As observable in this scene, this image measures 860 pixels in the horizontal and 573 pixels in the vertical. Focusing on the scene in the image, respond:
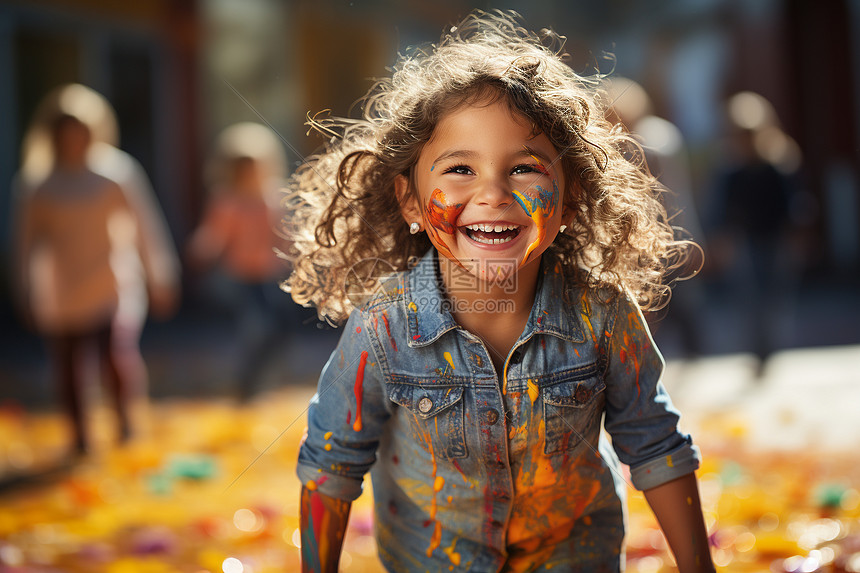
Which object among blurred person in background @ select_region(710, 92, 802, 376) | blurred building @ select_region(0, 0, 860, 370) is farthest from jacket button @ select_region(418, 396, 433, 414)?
blurred building @ select_region(0, 0, 860, 370)

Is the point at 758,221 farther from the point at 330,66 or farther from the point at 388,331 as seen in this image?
the point at 330,66

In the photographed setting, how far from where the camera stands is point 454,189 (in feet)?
5.51

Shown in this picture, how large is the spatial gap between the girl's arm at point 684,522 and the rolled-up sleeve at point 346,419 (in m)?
0.63

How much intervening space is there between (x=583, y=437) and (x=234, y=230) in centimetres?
381

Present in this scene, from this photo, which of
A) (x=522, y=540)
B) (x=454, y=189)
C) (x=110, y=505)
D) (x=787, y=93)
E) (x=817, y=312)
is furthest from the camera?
(x=787, y=93)

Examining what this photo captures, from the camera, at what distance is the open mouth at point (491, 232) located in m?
1.68

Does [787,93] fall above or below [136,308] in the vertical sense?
above

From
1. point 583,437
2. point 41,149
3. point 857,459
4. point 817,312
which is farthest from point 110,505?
point 817,312

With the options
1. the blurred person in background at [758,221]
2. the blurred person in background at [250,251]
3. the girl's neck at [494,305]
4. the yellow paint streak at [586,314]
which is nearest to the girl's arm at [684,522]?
the yellow paint streak at [586,314]

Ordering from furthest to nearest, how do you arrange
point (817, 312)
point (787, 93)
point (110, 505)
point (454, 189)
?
point (787, 93), point (817, 312), point (110, 505), point (454, 189)

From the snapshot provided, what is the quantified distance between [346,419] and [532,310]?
463 millimetres

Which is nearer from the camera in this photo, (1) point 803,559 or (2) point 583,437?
(2) point 583,437

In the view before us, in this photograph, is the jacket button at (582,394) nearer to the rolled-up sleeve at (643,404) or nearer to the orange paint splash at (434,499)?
the rolled-up sleeve at (643,404)

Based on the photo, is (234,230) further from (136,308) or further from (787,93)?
(787,93)
